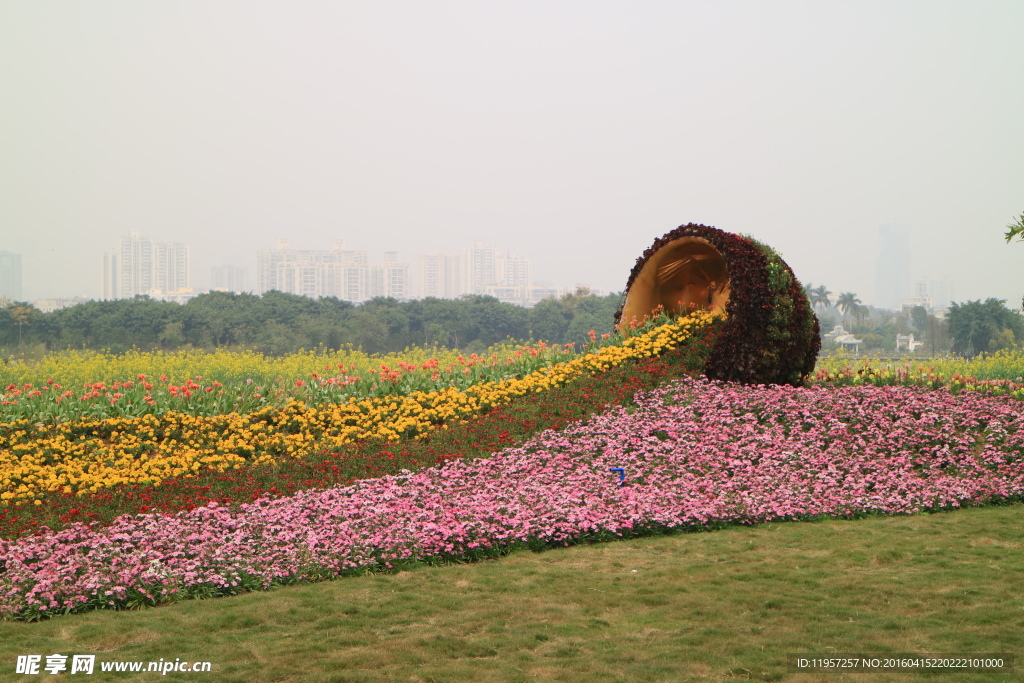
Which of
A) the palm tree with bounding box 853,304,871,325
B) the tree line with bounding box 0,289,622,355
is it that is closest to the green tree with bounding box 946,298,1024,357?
the tree line with bounding box 0,289,622,355

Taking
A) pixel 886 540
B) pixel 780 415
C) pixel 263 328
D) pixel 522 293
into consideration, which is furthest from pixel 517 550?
pixel 522 293

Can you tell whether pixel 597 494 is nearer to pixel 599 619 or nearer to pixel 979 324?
pixel 599 619

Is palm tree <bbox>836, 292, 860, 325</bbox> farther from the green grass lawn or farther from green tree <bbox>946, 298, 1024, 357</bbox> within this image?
the green grass lawn

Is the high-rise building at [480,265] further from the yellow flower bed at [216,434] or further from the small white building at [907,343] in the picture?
the yellow flower bed at [216,434]

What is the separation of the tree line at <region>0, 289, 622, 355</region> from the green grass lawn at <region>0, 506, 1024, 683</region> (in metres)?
27.0

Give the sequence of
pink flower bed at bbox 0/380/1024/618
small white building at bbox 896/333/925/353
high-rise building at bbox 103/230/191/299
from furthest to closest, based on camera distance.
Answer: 1. high-rise building at bbox 103/230/191/299
2. small white building at bbox 896/333/925/353
3. pink flower bed at bbox 0/380/1024/618

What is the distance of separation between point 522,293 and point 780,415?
10426 cm

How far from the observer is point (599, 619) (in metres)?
5.94

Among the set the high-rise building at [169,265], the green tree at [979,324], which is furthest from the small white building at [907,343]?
the high-rise building at [169,265]

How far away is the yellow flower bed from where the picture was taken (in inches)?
397

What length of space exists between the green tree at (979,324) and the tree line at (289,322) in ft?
62.8

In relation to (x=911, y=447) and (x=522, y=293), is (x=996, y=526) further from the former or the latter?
(x=522, y=293)

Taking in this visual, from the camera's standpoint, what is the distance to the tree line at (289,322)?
1483 inches

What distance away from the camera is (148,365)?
67.3 ft
